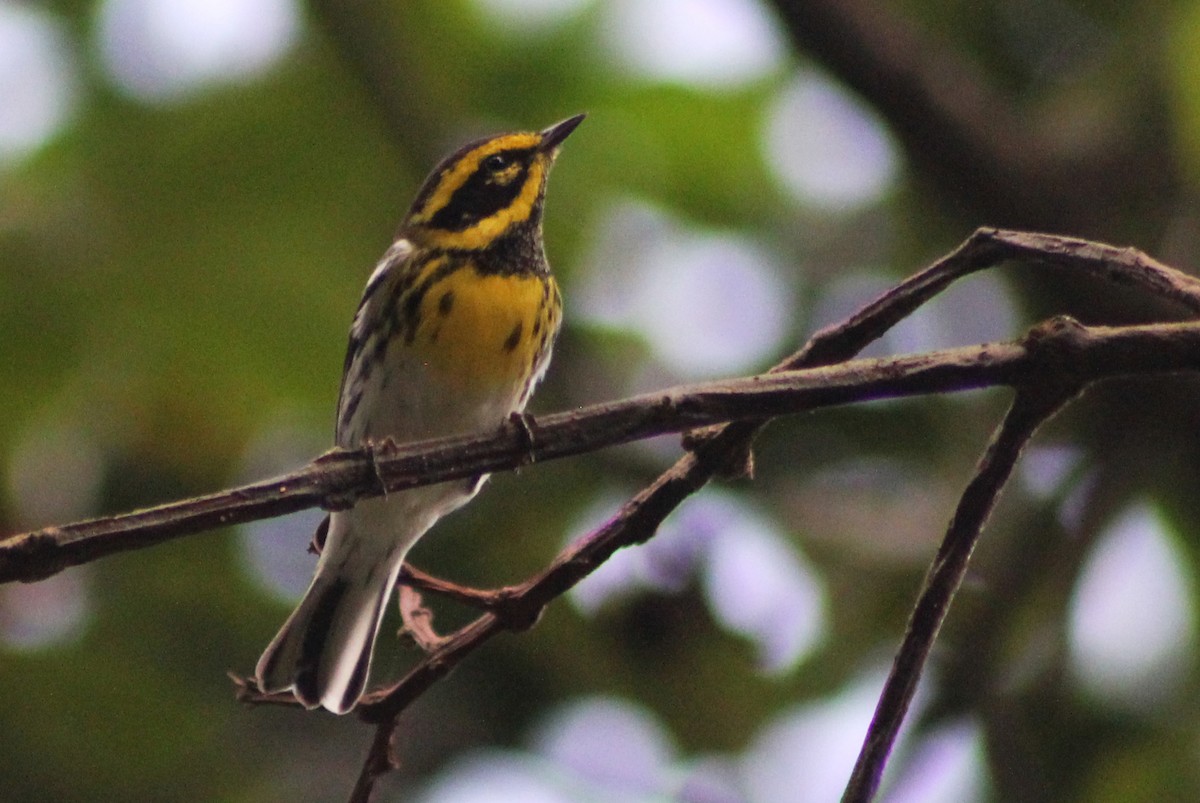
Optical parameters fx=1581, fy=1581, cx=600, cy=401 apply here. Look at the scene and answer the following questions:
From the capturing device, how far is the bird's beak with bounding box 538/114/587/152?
3586 mm

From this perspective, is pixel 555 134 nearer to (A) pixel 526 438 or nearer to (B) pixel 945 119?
(B) pixel 945 119

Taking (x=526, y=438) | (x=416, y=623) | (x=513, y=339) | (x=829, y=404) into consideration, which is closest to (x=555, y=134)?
(x=513, y=339)

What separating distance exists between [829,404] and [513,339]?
2113mm

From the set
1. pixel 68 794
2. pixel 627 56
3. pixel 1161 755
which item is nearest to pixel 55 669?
pixel 68 794

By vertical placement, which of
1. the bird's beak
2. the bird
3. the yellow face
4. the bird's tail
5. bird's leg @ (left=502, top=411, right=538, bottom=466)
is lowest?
bird's leg @ (left=502, top=411, right=538, bottom=466)

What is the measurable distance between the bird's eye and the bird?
17cm


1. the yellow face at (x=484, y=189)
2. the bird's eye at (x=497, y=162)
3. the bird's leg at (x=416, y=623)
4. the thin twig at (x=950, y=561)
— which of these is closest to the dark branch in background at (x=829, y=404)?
the thin twig at (x=950, y=561)

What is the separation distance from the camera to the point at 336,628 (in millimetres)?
3021

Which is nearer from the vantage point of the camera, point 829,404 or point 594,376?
point 829,404

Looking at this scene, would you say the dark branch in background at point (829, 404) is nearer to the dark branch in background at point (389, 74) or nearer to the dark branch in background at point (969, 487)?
the dark branch in background at point (969, 487)

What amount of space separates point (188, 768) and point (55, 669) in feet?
1.34

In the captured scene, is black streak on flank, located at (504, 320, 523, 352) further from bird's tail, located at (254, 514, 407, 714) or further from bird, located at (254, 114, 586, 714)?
bird's tail, located at (254, 514, 407, 714)

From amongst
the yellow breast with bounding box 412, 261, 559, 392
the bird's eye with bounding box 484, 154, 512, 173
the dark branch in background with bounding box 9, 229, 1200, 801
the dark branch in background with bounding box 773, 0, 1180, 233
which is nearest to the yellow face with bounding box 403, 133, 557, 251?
the bird's eye with bounding box 484, 154, 512, 173

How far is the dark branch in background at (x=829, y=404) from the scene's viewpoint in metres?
1.18
